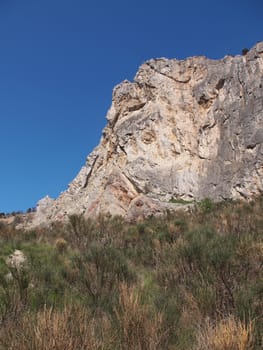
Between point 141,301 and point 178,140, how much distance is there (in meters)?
21.5

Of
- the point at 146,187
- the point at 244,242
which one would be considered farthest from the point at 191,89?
the point at 244,242

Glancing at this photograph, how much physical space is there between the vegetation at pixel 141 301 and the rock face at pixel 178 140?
43.3ft

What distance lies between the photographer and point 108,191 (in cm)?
2427

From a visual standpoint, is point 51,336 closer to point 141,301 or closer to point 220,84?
point 141,301

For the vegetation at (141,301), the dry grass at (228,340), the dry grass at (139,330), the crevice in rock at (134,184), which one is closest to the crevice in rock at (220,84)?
the crevice in rock at (134,184)

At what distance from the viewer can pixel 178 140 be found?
25.6 metres

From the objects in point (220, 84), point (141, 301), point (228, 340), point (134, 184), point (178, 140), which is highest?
point (220, 84)

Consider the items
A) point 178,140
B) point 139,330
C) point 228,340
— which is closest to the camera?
point 228,340

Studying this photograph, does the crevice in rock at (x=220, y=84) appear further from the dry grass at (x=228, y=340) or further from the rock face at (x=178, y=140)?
the dry grass at (x=228, y=340)

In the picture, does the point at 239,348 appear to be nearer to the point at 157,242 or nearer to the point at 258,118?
the point at 157,242

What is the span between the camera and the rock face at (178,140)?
2216cm

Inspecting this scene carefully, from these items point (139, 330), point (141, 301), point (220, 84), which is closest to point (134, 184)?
point (220, 84)

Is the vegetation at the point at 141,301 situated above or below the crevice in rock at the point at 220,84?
below

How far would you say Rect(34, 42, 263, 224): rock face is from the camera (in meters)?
22.2
